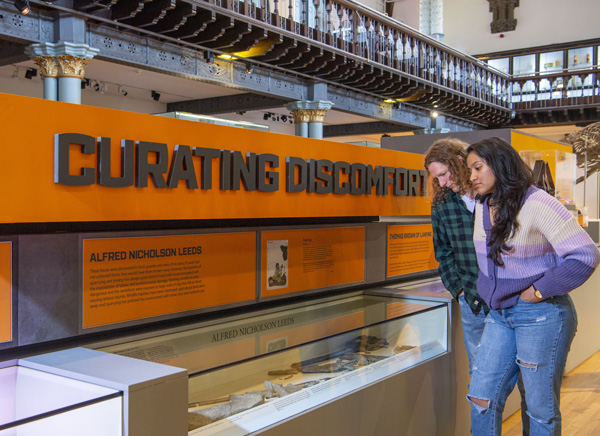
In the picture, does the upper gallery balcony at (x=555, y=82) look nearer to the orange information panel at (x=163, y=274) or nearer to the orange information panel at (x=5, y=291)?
the orange information panel at (x=163, y=274)

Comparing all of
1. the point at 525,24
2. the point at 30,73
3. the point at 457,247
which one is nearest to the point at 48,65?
the point at 30,73

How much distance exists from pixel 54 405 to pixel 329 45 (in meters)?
10.3

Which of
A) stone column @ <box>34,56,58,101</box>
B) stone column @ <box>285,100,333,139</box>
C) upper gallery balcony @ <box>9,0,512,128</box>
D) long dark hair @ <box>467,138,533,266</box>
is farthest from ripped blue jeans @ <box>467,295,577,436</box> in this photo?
stone column @ <box>285,100,333,139</box>

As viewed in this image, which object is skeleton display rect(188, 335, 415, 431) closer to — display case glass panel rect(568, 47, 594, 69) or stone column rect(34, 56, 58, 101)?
stone column rect(34, 56, 58, 101)

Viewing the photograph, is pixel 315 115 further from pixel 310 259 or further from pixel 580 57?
pixel 580 57

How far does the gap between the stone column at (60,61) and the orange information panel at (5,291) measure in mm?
6623

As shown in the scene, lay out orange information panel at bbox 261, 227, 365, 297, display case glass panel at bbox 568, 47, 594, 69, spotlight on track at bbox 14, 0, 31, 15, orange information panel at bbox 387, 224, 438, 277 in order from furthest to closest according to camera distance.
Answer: display case glass panel at bbox 568, 47, 594, 69 → spotlight on track at bbox 14, 0, 31, 15 → orange information panel at bbox 387, 224, 438, 277 → orange information panel at bbox 261, 227, 365, 297

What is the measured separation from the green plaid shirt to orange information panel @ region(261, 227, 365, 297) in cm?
82

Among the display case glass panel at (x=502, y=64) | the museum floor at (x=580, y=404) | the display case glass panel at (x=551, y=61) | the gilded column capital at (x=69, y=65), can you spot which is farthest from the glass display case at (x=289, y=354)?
the display case glass panel at (x=502, y=64)

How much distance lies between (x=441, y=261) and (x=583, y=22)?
20043mm

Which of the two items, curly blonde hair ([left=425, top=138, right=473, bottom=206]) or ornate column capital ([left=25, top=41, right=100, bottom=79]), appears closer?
curly blonde hair ([left=425, top=138, right=473, bottom=206])

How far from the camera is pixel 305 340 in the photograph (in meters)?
2.33

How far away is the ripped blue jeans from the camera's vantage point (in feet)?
6.66

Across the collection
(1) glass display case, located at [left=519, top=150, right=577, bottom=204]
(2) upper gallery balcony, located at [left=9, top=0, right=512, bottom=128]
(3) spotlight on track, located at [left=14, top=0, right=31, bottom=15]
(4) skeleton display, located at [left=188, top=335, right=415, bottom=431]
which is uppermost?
(2) upper gallery balcony, located at [left=9, top=0, right=512, bottom=128]
